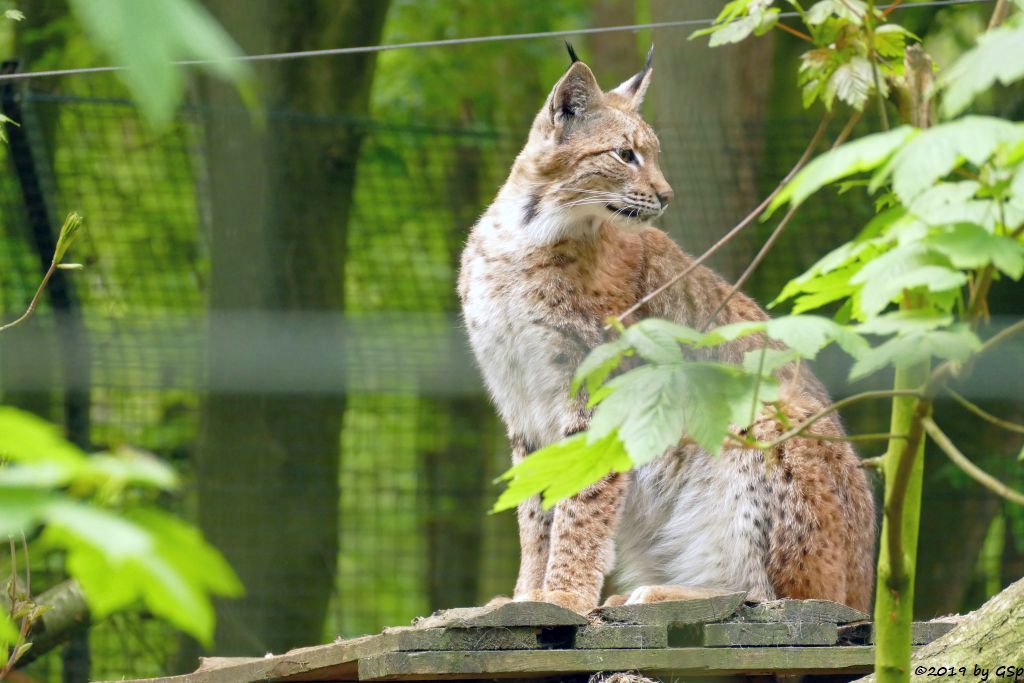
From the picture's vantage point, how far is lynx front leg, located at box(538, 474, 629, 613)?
145 inches

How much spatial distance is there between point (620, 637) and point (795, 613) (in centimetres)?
43

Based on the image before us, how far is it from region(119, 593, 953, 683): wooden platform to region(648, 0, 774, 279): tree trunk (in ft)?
9.75

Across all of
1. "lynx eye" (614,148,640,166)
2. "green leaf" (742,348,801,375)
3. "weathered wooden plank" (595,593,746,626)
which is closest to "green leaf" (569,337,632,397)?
"green leaf" (742,348,801,375)

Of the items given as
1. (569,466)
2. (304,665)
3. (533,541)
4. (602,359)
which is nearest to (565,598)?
(533,541)

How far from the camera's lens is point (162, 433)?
7754 mm

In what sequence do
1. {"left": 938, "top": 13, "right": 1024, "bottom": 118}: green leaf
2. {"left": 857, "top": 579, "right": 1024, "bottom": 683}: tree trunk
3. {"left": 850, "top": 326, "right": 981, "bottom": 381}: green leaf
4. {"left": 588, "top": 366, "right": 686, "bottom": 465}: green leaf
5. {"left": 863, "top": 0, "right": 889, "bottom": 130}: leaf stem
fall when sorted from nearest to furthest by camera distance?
{"left": 938, "top": 13, "right": 1024, "bottom": 118}: green leaf → {"left": 850, "top": 326, "right": 981, "bottom": 381}: green leaf → {"left": 588, "top": 366, "right": 686, "bottom": 465}: green leaf → {"left": 863, "top": 0, "right": 889, "bottom": 130}: leaf stem → {"left": 857, "top": 579, "right": 1024, "bottom": 683}: tree trunk

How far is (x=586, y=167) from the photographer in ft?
13.1

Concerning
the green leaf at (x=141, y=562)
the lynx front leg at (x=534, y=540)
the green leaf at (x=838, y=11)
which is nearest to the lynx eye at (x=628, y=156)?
the lynx front leg at (x=534, y=540)

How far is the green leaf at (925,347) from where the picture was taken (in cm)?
143

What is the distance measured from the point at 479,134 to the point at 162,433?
301cm

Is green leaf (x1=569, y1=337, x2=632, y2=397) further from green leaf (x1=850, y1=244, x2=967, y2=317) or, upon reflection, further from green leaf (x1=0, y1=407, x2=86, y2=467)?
green leaf (x1=0, y1=407, x2=86, y2=467)

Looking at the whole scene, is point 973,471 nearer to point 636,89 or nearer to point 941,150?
point 941,150

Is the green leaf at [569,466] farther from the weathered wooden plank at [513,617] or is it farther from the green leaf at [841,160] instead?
the weathered wooden plank at [513,617]

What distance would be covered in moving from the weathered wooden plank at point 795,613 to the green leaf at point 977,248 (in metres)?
1.68
